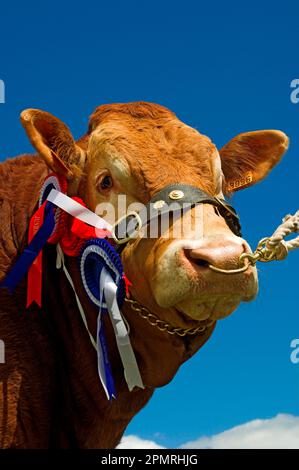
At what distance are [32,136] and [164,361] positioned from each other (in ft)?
6.90

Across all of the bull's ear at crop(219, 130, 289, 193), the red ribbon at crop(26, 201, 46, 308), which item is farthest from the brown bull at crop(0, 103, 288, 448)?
the bull's ear at crop(219, 130, 289, 193)

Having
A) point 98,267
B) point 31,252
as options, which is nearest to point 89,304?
point 98,267

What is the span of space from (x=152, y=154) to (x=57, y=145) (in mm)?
917

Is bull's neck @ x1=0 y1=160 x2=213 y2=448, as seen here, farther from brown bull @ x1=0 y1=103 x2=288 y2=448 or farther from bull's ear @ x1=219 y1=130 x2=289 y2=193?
bull's ear @ x1=219 y1=130 x2=289 y2=193

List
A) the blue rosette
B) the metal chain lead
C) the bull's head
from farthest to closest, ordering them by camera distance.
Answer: the blue rosette < the metal chain lead < the bull's head

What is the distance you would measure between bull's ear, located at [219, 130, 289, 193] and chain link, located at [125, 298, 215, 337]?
1.79m

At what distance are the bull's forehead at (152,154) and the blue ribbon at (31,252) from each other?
1.72ft

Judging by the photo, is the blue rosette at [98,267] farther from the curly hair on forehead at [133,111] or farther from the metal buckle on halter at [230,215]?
the curly hair on forehead at [133,111]

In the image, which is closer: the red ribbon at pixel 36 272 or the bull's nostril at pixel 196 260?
the bull's nostril at pixel 196 260

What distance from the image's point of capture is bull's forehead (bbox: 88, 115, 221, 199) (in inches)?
255

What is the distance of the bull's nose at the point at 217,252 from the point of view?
18.6 feet

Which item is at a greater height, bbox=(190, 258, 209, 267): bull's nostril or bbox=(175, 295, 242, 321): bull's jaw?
bbox=(190, 258, 209, 267): bull's nostril

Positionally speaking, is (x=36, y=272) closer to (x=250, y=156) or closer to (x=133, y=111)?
(x=133, y=111)

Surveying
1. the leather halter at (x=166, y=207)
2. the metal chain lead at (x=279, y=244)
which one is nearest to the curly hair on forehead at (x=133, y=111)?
the leather halter at (x=166, y=207)
